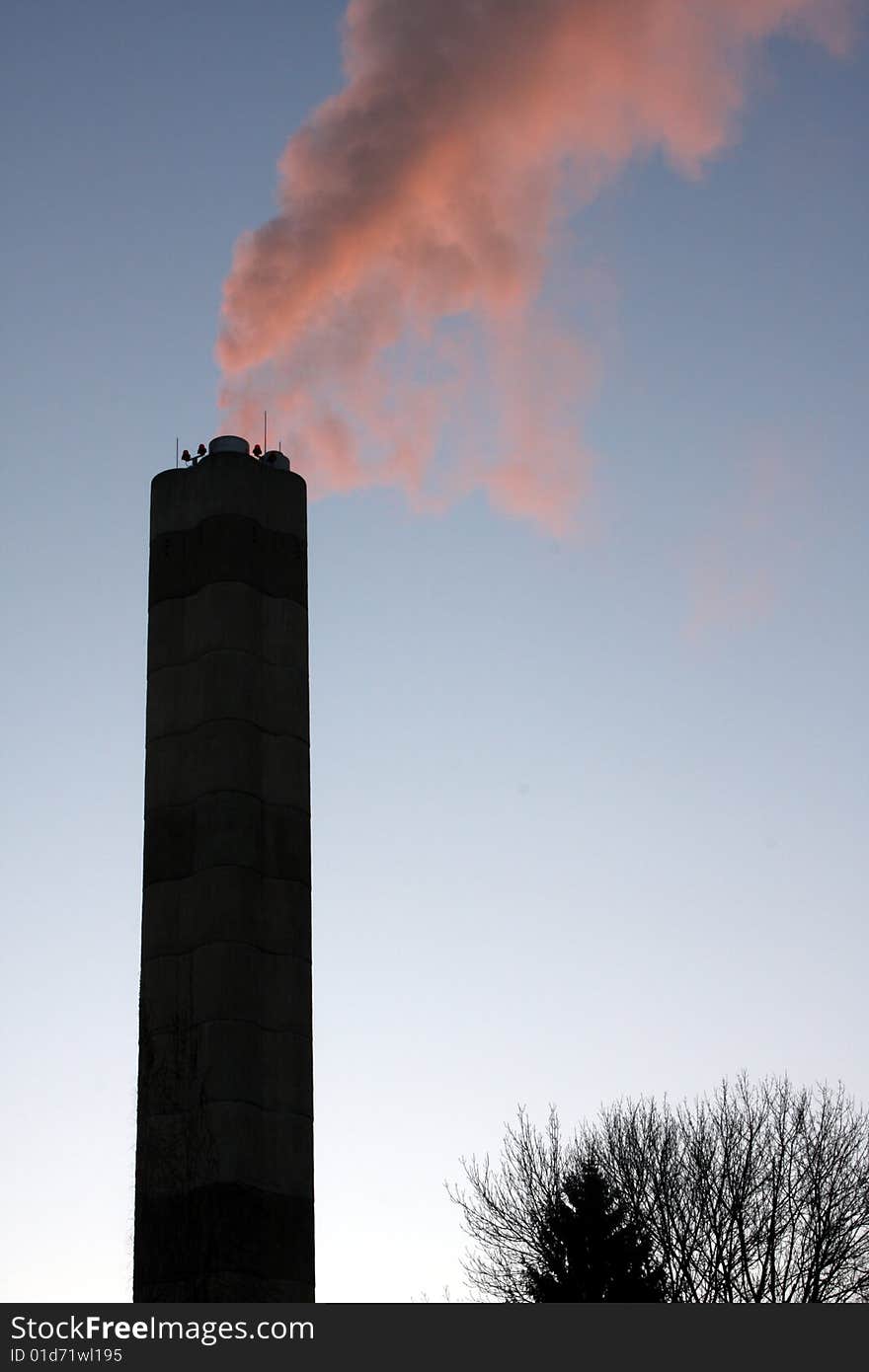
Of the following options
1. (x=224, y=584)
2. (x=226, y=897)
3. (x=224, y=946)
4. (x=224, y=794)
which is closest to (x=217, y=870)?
(x=226, y=897)

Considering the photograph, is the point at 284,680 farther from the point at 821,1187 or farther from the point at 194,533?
the point at 821,1187

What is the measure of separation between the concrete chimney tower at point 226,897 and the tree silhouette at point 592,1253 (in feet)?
27.6

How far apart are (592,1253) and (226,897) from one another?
15.0 metres

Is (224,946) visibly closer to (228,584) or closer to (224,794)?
(224,794)

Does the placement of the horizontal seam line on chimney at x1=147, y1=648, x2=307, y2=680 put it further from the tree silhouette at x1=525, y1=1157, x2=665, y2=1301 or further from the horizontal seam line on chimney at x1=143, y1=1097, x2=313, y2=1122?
the tree silhouette at x1=525, y1=1157, x2=665, y2=1301

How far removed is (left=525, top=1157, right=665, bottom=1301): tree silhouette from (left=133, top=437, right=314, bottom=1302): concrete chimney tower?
27.6 ft

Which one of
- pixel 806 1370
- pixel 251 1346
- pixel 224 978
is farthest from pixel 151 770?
pixel 806 1370

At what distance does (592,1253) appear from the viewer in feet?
163

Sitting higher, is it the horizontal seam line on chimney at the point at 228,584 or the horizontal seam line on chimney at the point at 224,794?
the horizontal seam line on chimney at the point at 228,584

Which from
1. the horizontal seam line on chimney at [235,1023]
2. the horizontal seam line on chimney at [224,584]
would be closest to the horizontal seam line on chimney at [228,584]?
the horizontal seam line on chimney at [224,584]

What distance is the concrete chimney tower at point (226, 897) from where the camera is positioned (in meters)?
44.8

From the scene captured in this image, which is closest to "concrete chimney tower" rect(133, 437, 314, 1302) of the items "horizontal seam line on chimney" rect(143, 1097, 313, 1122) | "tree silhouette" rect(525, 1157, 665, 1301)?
"horizontal seam line on chimney" rect(143, 1097, 313, 1122)

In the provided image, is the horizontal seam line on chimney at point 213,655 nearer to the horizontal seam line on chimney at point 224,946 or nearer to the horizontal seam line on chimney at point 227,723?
the horizontal seam line on chimney at point 227,723

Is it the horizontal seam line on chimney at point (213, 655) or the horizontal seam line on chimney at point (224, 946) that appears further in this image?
the horizontal seam line on chimney at point (213, 655)
